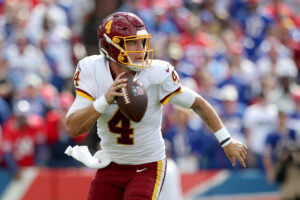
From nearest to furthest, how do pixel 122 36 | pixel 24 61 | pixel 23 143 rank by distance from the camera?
pixel 122 36, pixel 23 143, pixel 24 61

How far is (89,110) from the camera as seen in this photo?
3939 mm

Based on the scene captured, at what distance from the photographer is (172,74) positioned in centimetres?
428

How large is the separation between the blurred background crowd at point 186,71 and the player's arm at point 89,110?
13.5 feet

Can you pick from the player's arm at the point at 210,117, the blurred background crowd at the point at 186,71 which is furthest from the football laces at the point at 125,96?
the blurred background crowd at the point at 186,71

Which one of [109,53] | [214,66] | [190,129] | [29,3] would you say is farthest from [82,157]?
[29,3]

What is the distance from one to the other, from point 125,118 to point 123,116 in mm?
19

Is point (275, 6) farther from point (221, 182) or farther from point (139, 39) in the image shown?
point (139, 39)

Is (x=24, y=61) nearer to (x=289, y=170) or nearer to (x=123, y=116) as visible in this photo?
(x=289, y=170)

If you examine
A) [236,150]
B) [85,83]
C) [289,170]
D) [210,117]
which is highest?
[85,83]

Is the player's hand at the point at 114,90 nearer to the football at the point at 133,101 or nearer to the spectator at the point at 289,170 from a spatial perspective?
the football at the point at 133,101

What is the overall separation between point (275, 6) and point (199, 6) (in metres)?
1.74

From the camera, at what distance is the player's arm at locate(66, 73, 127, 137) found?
3889mm

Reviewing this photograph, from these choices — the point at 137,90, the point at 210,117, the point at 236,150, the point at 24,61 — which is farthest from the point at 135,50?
the point at 24,61

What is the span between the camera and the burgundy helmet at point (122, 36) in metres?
4.11
